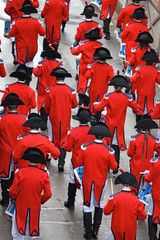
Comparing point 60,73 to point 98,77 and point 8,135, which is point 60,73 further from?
point 8,135

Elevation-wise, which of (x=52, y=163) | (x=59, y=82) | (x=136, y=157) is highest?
(x=59, y=82)

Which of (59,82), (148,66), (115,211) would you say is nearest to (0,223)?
(115,211)

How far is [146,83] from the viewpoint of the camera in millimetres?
12672

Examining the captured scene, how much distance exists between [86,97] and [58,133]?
2.34m

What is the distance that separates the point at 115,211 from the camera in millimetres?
8898

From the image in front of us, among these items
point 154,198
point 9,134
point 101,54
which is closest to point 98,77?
point 101,54

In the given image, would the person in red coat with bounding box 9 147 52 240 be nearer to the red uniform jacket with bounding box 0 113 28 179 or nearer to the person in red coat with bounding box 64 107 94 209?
the red uniform jacket with bounding box 0 113 28 179

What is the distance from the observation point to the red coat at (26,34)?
1368 cm

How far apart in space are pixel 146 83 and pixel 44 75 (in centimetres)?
206

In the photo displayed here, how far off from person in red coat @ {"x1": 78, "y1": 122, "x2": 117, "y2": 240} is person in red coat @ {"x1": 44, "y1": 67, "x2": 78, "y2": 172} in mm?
1840

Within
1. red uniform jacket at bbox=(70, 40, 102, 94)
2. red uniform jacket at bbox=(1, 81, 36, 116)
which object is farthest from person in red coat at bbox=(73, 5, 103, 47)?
red uniform jacket at bbox=(1, 81, 36, 116)

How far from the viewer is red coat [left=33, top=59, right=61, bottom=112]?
12.3m

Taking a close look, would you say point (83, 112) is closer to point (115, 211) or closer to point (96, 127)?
point (96, 127)

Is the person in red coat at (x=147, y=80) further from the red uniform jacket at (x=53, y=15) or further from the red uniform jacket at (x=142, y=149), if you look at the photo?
the red uniform jacket at (x=53, y=15)
